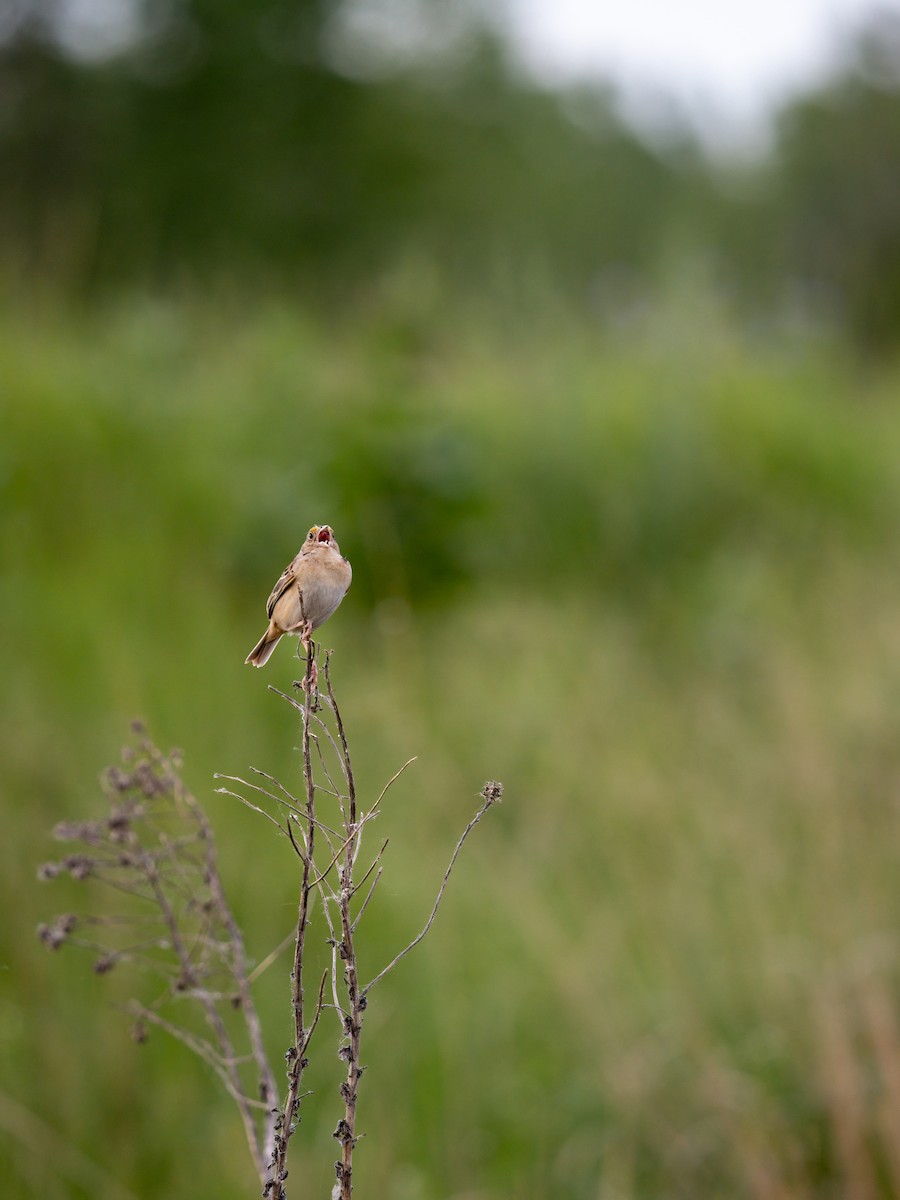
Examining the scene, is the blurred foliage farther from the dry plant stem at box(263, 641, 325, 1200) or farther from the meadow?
the dry plant stem at box(263, 641, 325, 1200)

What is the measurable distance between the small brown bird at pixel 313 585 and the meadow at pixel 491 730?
Answer: 3.69 ft

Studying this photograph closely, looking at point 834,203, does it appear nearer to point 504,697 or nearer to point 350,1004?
point 504,697

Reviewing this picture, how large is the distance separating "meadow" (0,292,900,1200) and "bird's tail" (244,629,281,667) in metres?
1.05

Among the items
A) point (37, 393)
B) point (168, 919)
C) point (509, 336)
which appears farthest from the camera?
point (509, 336)

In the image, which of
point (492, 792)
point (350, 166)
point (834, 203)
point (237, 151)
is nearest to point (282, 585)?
point (492, 792)

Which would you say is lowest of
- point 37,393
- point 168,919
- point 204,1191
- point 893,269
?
point 168,919

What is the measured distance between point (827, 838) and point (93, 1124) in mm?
2593

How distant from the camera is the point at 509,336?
8719mm

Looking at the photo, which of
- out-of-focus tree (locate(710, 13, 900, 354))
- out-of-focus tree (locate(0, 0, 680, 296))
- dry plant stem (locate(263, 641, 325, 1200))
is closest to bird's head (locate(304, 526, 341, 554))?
dry plant stem (locate(263, 641, 325, 1200))

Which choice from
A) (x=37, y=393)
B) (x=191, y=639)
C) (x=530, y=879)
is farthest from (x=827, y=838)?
(x=37, y=393)

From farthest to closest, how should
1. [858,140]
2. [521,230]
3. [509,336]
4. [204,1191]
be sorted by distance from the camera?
[858,140] → [521,230] → [509,336] → [204,1191]

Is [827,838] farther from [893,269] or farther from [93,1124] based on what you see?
[893,269]

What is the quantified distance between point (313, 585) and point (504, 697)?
4657 millimetres

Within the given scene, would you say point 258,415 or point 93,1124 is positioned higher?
point 258,415
